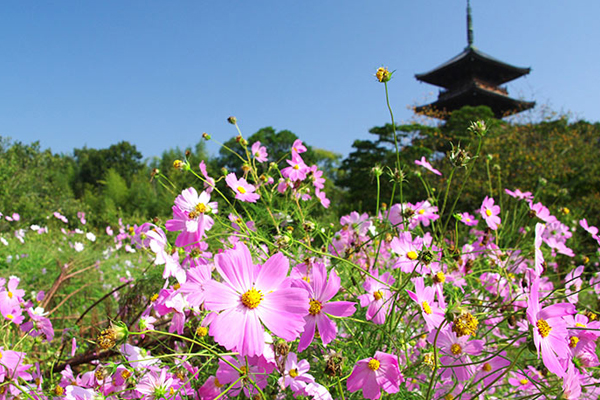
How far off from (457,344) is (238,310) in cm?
32

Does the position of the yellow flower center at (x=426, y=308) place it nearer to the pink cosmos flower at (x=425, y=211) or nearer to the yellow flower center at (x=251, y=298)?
the yellow flower center at (x=251, y=298)

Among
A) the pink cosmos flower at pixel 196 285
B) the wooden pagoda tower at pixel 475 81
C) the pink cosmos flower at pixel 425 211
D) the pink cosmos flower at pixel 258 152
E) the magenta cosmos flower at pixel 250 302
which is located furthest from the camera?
the wooden pagoda tower at pixel 475 81

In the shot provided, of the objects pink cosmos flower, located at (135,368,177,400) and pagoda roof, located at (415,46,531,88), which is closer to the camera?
pink cosmos flower, located at (135,368,177,400)

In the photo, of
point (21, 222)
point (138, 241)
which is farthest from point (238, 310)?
point (21, 222)

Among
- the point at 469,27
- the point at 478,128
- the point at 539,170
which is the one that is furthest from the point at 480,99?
the point at 478,128

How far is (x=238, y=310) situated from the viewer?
43cm

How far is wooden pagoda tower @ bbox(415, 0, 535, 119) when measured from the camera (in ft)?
49.3

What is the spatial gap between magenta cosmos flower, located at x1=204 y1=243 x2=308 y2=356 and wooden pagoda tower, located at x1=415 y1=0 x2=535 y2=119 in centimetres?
1559

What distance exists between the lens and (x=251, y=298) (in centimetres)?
43

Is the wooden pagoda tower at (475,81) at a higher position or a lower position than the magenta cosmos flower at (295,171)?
higher

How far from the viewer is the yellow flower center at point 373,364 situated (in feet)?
1.50

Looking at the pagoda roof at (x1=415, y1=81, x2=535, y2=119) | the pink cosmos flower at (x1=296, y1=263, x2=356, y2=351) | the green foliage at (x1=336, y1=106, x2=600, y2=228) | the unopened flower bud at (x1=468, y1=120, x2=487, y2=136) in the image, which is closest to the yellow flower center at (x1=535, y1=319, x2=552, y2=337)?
the pink cosmos flower at (x1=296, y1=263, x2=356, y2=351)

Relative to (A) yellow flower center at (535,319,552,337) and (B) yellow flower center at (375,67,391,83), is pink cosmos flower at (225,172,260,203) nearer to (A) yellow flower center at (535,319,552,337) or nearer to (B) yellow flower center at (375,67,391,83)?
(B) yellow flower center at (375,67,391,83)

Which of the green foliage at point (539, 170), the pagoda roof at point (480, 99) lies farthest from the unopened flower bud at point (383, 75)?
the pagoda roof at point (480, 99)
